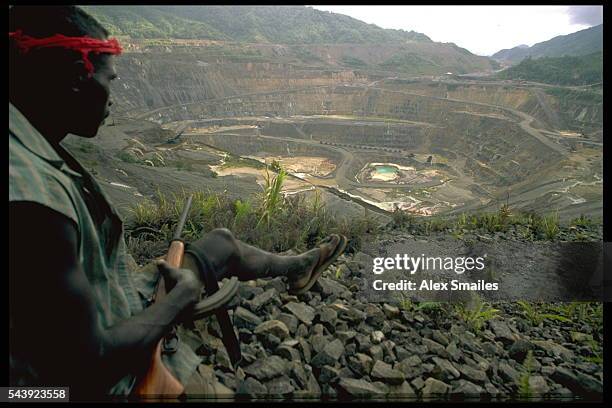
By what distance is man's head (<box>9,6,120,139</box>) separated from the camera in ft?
3.25

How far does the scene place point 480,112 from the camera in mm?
34531

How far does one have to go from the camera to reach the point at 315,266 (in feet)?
6.11

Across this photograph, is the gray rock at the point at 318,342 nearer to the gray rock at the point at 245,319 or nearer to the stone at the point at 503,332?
the gray rock at the point at 245,319

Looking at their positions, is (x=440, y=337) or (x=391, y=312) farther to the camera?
(x=391, y=312)

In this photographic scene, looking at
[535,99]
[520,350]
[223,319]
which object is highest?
[223,319]

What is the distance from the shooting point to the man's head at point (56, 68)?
3.25 ft

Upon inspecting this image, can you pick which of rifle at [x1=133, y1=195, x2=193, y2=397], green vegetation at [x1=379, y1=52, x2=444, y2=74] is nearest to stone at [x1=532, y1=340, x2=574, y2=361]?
rifle at [x1=133, y1=195, x2=193, y2=397]

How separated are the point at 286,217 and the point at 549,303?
1981 mm

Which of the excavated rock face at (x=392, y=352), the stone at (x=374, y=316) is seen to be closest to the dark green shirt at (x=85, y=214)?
the excavated rock face at (x=392, y=352)

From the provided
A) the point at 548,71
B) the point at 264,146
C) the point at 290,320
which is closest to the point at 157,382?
the point at 290,320

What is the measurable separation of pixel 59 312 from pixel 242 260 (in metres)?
0.73

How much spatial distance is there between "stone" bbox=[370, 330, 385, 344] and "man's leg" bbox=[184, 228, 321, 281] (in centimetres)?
47

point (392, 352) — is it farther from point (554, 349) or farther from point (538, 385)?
point (554, 349)
